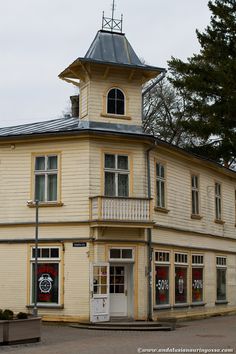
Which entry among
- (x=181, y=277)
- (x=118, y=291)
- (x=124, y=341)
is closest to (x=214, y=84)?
(x=181, y=277)

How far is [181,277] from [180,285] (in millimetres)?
359

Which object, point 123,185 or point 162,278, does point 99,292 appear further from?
point 123,185

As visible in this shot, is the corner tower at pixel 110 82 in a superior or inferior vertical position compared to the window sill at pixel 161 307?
superior

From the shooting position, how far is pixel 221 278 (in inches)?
1276

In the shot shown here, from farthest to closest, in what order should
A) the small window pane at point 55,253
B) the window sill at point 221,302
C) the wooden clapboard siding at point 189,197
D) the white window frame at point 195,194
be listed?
the window sill at point 221,302 → the white window frame at point 195,194 → the wooden clapboard siding at point 189,197 → the small window pane at point 55,253

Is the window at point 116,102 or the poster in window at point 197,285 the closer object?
the window at point 116,102

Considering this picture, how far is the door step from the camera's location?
22734 mm

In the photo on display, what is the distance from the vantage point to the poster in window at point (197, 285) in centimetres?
2920

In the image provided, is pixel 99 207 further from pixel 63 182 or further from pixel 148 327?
pixel 148 327

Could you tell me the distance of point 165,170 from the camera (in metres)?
27.6

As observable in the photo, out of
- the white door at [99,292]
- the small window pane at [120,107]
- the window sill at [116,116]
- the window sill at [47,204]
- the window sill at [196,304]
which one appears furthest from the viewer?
the window sill at [196,304]

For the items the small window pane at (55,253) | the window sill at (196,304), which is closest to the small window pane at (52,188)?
the small window pane at (55,253)

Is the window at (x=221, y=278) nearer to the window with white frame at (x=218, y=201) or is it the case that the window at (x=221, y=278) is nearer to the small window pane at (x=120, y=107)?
the window with white frame at (x=218, y=201)

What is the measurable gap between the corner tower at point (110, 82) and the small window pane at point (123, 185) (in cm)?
226
